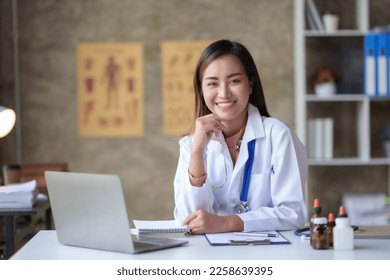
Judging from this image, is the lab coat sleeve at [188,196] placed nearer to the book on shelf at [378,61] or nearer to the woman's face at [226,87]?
the woman's face at [226,87]

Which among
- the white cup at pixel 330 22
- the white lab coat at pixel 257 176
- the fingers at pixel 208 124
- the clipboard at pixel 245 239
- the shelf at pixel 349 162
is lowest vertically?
the clipboard at pixel 245 239

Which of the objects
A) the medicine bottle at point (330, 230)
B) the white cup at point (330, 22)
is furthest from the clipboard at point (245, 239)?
the white cup at point (330, 22)

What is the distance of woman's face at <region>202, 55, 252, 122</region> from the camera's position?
2455 mm

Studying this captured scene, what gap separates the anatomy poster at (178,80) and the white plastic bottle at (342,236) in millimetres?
2779

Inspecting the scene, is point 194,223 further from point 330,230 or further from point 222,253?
point 330,230

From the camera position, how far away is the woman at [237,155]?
7.56 ft

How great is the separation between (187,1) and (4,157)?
1.62m

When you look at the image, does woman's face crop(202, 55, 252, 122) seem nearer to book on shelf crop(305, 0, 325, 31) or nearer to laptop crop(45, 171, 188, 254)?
laptop crop(45, 171, 188, 254)

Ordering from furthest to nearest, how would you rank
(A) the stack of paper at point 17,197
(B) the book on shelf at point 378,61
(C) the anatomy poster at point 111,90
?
(C) the anatomy poster at point 111,90 → (B) the book on shelf at point 378,61 → (A) the stack of paper at point 17,197

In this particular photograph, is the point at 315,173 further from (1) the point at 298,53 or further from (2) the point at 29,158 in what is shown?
(2) the point at 29,158

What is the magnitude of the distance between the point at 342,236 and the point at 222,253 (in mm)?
329

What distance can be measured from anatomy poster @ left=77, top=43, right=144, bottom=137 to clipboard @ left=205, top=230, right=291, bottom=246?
2516mm

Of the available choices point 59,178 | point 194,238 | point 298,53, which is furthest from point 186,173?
point 298,53

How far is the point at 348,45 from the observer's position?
15.1 feet
